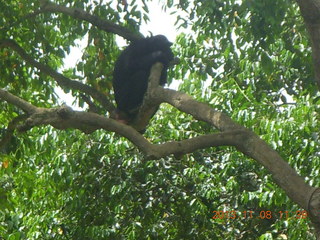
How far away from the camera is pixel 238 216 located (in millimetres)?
6934

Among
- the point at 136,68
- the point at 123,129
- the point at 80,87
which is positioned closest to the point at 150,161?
the point at 136,68

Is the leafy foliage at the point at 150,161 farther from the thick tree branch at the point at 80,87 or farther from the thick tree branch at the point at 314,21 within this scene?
the thick tree branch at the point at 314,21

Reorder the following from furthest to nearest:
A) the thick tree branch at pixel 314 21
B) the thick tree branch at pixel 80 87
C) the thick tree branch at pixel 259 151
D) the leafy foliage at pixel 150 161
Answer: the leafy foliage at pixel 150 161
the thick tree branch at pixel 80 87
the thick tree branch at pixel 314 21
the thick tree branch at pixel 259 151

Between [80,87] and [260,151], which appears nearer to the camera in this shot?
[260,151]

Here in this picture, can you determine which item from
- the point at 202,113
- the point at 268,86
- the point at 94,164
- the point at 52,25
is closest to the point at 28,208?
the point at 94,164

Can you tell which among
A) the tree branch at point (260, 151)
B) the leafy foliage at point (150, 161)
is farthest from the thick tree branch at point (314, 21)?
the leafy foliage at point (150, 161)

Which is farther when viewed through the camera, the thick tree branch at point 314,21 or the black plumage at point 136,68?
the black plumage at point 136,68

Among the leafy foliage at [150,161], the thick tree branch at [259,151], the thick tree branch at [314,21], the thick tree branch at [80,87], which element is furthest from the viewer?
the leafy foliage at [150,161]

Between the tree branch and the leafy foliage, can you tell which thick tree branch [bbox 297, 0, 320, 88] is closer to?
the tree branch

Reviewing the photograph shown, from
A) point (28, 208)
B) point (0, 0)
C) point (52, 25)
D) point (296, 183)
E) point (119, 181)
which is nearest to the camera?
point (296, 183)

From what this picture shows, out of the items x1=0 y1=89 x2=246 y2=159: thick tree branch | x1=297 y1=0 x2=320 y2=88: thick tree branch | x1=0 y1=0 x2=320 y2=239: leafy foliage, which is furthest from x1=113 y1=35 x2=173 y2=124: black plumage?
x1=297 y1=0 x2=320 y2=88: thick tree branch

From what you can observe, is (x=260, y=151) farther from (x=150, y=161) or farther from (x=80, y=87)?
(x=150, y=161)

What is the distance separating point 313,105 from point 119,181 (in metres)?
2.44

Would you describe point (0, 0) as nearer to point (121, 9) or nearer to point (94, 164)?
point (121, 9)
